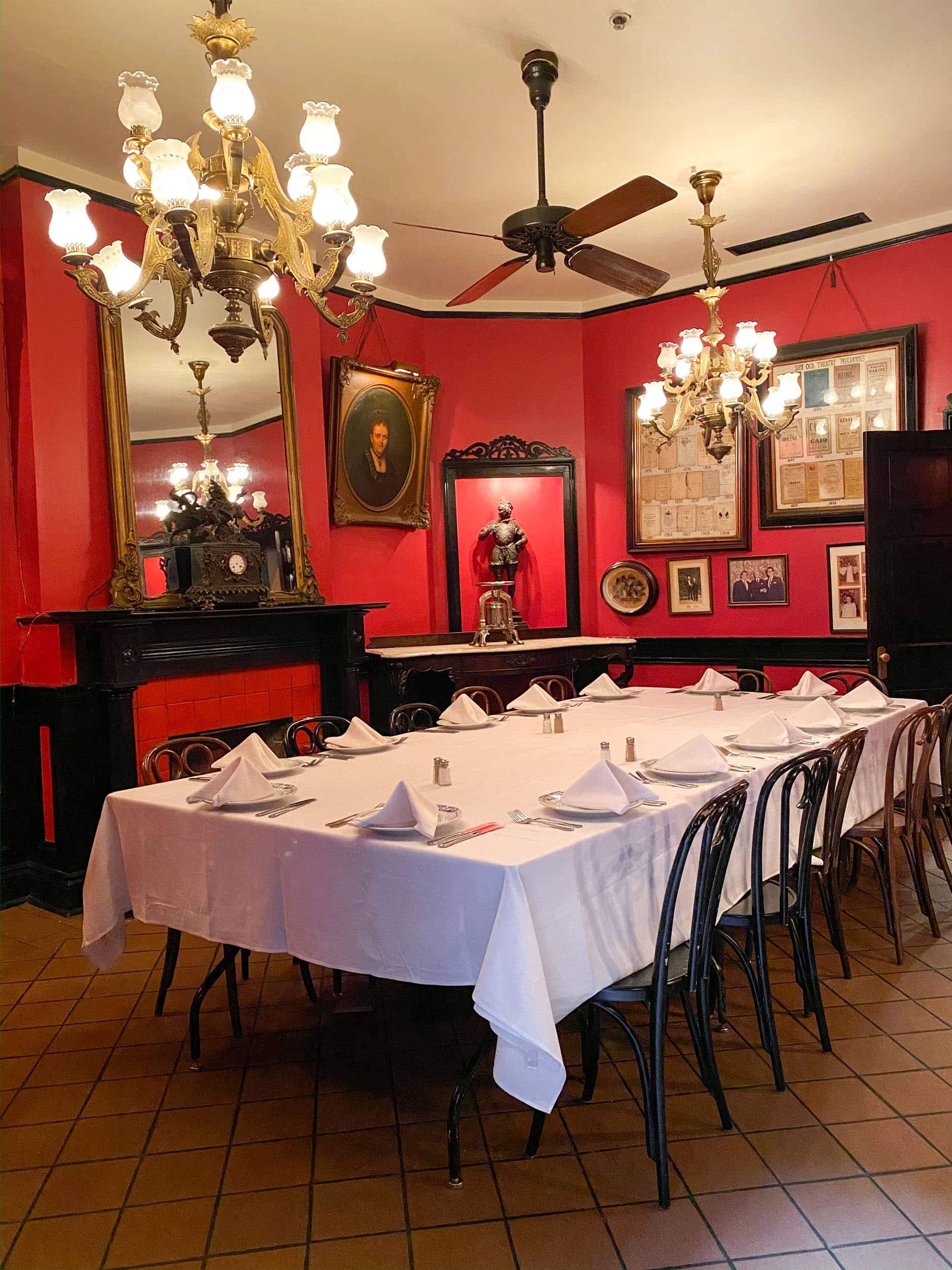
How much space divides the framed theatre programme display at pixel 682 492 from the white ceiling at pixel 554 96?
1.49 meters

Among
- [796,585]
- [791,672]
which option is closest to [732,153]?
[796,585]

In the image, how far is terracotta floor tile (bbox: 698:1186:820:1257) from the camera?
1924mm

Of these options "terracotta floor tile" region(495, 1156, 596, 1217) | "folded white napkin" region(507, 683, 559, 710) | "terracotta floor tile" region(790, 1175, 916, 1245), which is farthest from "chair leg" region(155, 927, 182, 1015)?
"terracotta floor tile" region(790, 1175, 916, 1245)

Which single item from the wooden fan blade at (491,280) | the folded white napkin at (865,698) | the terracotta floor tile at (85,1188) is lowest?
the terracotta floor tile at (85,1188)

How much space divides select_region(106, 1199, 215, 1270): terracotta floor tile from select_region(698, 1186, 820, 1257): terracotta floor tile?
1.11m

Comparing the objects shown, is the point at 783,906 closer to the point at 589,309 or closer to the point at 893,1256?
the point at 893,1256

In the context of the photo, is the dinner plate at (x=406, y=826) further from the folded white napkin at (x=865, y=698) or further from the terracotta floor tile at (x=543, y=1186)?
the folded white napkin at (x=865, y=698)

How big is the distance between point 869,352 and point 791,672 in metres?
2.08

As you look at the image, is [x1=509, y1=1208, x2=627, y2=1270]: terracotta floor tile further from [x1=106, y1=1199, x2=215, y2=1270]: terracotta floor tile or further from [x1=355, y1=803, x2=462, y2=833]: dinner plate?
[x1=355, y1=803, x2=462, y2=833]: dinner plate

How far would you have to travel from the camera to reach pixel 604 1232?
1989 millimetres

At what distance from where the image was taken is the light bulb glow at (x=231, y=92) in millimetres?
2377

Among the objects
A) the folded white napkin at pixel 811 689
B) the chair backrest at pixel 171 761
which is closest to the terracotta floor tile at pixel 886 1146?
the chair backrest at pixel 171 761

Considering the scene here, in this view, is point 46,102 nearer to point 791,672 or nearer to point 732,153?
point 732,153

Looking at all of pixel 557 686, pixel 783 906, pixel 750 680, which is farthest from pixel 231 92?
pixel 750 680
